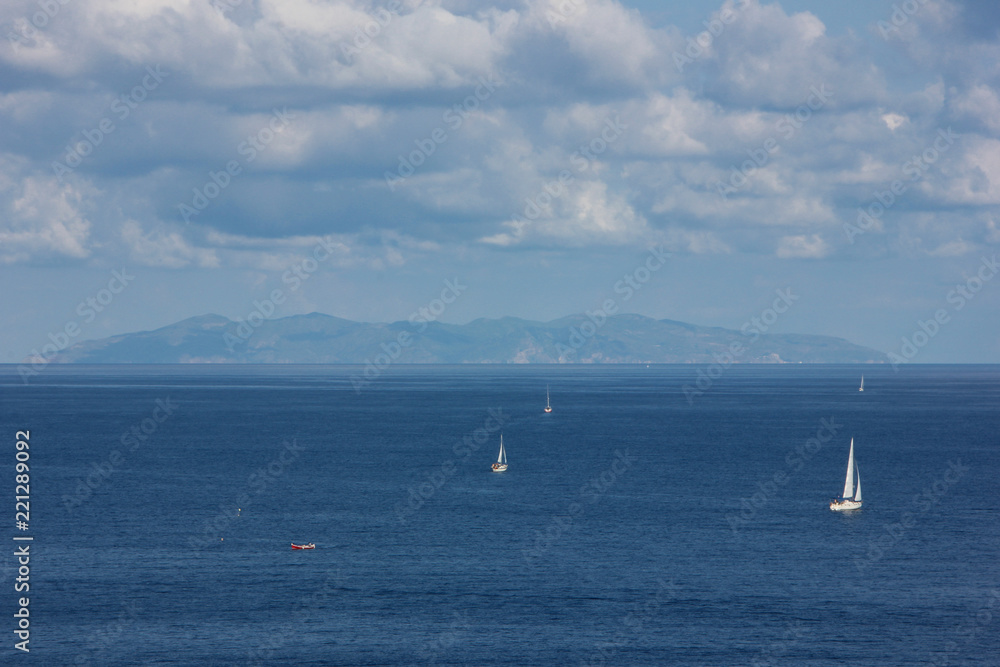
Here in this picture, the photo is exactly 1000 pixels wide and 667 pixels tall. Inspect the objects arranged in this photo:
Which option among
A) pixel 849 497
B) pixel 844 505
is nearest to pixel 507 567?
pixel 844 505

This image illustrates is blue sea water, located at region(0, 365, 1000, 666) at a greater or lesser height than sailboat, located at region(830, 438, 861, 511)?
lesser

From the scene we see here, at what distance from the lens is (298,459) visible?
172750 mm

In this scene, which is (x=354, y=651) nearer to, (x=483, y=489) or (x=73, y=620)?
(x=73, y=620)

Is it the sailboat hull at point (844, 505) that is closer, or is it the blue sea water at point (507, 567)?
the blue sea water at point (507, 567)

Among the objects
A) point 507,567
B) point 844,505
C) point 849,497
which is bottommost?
point 507,567

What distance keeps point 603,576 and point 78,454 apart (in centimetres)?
11823

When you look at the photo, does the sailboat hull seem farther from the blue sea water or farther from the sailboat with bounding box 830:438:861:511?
the blue sea water

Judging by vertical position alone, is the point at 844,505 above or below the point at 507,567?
above

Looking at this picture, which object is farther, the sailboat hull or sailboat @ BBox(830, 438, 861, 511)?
sailboat @ BBox(830, 438, 861, 511)

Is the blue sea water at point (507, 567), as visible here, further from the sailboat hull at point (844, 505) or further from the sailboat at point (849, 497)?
the sailboat at point (849, 497)

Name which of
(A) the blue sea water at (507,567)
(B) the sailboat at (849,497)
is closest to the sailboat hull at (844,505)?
(B) the sailboat at (849,497)

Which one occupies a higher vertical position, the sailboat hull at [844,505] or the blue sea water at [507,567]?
the sailboat hull at [844,505]

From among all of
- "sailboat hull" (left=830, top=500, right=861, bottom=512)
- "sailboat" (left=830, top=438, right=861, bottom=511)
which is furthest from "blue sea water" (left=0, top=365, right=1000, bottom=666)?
"sailboat" (left=830, top=438, right=861, bottom=511)

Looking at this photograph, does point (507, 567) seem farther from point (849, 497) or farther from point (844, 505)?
point (849, 497)
